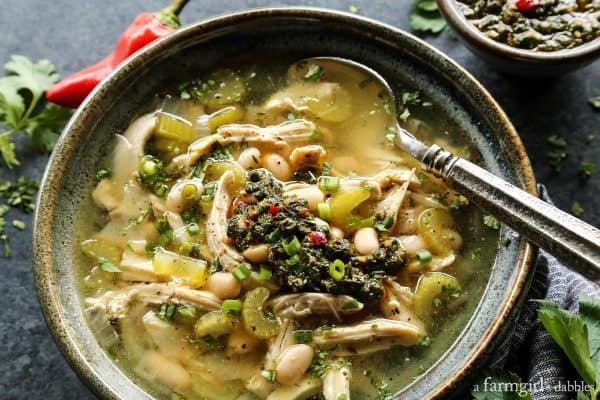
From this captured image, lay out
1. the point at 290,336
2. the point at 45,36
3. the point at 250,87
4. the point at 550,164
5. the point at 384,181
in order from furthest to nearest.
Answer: the point at 45,36
the point at 550,164
the point at 250,87
the point at 384,181
the point at 290,336

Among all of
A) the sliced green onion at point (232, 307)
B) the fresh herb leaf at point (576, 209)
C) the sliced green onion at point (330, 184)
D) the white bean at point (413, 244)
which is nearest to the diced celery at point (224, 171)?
the sliced green onion at point (330, 184)

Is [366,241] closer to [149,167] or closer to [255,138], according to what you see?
[255,138]

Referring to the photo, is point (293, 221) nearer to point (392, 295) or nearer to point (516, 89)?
point (392, 295)

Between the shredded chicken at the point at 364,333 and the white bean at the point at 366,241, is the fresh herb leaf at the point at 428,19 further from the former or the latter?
the shredded chicken at the point at 364,333

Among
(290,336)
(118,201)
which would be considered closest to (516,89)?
(290,336)

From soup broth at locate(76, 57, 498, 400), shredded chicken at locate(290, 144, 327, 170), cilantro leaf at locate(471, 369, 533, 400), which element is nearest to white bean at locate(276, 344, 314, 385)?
soup broth at locate(76, 57, 498, 400)
